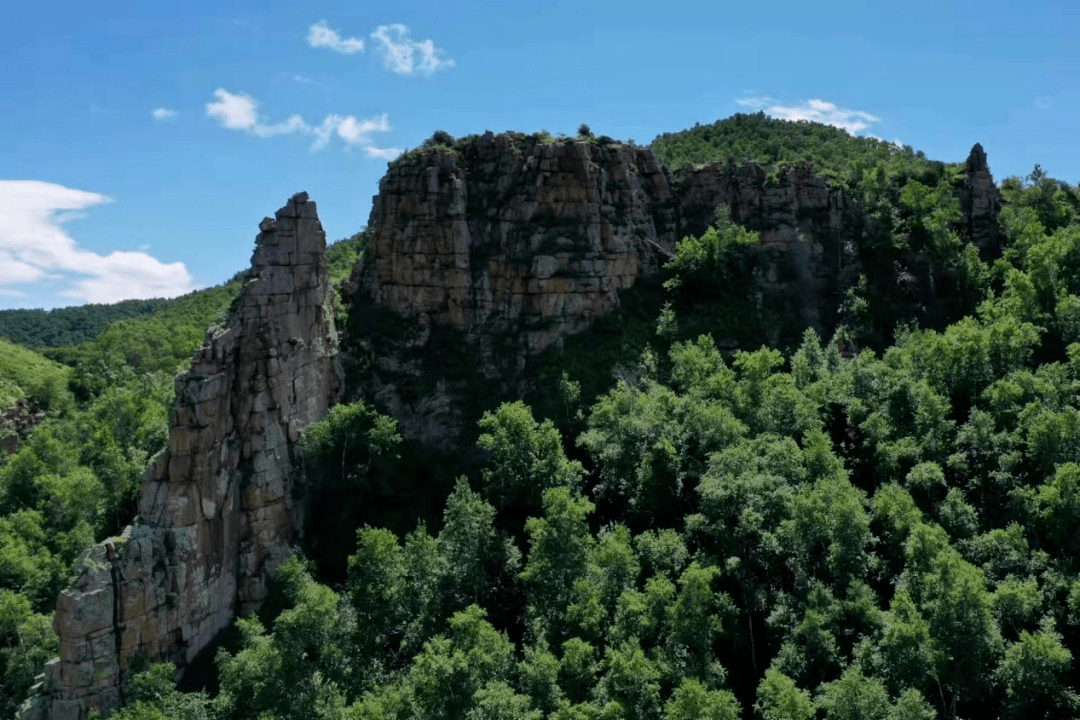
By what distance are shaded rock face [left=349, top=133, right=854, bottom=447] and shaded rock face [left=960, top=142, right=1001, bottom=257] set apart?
1581cm

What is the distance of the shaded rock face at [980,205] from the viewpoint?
7138 cm

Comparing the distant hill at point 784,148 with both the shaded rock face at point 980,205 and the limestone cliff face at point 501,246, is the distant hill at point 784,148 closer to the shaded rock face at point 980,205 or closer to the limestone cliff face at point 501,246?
the shaded rock face at point 980,205

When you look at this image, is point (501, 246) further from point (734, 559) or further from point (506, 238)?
point (734, 559)

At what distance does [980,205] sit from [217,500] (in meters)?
63.9

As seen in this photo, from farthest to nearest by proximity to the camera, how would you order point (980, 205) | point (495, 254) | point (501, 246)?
point (980, 205)
point (501, 246)
point (495, 254)

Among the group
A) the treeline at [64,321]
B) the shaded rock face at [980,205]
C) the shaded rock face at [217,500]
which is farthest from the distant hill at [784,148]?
the treeline at [64,321]

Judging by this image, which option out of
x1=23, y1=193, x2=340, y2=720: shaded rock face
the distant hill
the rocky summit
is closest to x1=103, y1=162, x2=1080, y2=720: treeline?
x1=23, y1=193, x2=340, y2=720: shaded rock face

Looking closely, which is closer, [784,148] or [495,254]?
[495,254]

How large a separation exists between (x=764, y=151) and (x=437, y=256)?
1692 inches

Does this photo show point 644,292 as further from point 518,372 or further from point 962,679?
point 962,679

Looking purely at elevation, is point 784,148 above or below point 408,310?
above

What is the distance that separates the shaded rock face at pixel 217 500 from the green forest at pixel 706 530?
211 cm

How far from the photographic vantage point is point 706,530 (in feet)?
151

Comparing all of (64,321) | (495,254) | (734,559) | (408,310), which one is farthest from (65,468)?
(64,321)
